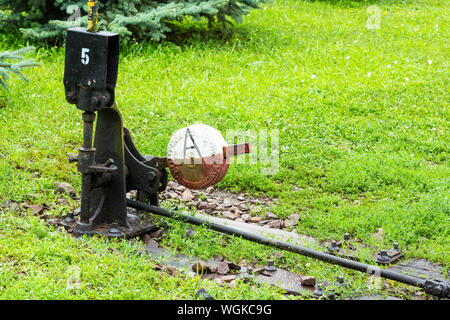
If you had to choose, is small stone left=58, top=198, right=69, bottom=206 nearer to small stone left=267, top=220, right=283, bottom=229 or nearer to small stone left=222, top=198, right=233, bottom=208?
small stone left=222, top=198, right=233, bottom=208

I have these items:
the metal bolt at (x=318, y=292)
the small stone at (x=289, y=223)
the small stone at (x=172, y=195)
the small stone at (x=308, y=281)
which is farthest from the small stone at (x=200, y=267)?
the small stone at (x=172, y=195)

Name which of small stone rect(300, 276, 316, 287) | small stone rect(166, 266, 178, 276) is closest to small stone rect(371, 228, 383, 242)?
small stone rect(300, 276, 316, 287)

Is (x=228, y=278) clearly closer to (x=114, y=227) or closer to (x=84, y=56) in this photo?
(x=114, y=227)

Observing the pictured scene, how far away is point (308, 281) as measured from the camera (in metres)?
4.55

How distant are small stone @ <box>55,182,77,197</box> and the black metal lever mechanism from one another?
2.32 feet

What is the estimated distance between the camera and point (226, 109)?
315 inches

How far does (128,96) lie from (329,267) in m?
4.11

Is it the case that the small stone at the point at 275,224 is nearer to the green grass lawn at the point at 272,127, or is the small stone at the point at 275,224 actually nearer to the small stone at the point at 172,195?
the green grass lawn at the point at 272,127

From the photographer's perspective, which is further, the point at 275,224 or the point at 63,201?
the point at 275,224

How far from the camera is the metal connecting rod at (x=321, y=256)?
4.07 meters

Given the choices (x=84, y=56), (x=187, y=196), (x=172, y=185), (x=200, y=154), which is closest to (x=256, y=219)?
(x=187, y=196)

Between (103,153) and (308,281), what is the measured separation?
184 centimetres

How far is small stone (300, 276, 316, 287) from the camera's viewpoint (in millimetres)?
4547

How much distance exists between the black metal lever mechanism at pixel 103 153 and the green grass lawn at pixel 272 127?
331 millimetres
